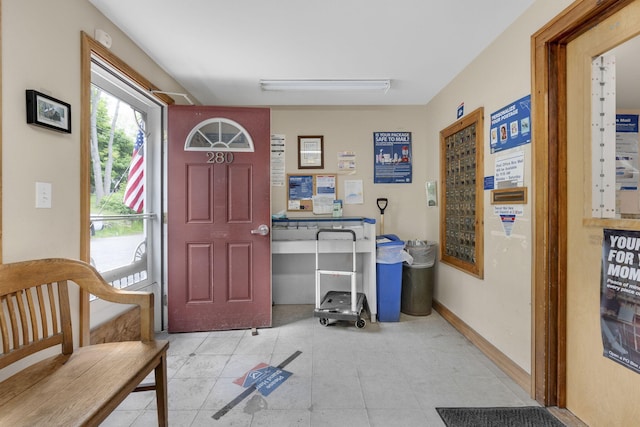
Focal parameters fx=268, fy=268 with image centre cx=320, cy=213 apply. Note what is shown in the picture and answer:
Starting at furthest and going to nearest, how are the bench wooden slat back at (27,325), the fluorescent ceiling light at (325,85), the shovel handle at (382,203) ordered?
the shovel handle at (382,203) < the fluorescent ceiling light at (325,85) < the bench wooden slat back at (27,325)

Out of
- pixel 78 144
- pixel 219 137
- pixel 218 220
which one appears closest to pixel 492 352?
pixel 218 220

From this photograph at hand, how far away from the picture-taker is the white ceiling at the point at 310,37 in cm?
179

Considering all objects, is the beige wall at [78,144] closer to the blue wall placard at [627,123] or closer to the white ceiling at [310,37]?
the white ceiling at [310,37]

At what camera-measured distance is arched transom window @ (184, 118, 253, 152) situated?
2625mm

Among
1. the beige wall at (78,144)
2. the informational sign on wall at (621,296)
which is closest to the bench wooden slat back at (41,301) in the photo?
the beige wall at (78,144)

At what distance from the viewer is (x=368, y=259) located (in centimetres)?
302

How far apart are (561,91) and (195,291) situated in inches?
127

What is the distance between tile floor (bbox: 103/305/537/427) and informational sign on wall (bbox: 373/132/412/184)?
1776mm

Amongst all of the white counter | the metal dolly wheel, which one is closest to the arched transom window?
the metal dolly wheel

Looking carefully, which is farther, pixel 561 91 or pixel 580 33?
pixel 561 91

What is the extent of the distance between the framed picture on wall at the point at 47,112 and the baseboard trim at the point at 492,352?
3247mm

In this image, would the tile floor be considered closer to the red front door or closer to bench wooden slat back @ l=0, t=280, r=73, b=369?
the red front door

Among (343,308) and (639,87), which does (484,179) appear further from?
(343,308)

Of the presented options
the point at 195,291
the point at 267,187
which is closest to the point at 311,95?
the point at 267,187
